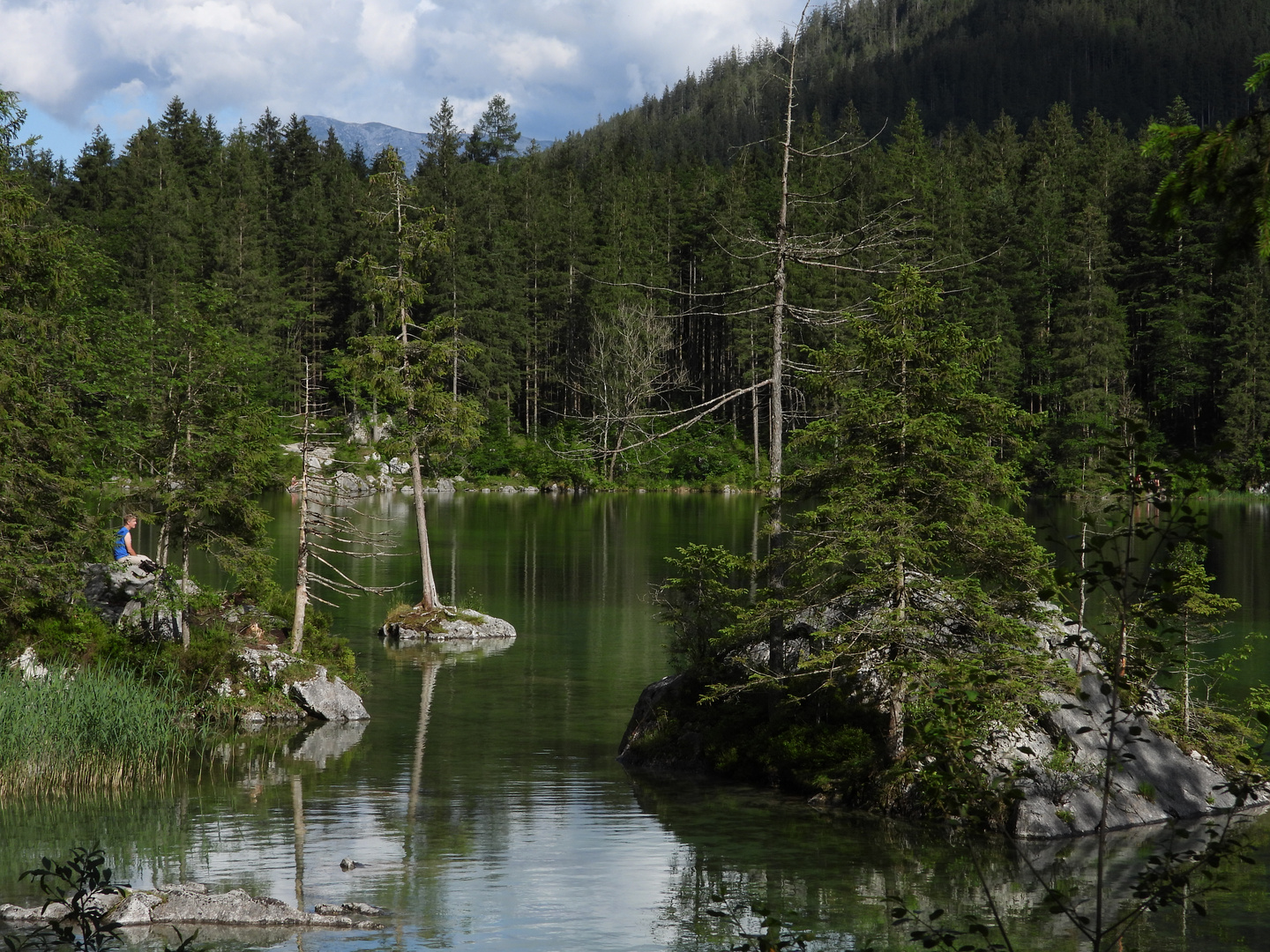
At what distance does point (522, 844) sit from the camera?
1365cm

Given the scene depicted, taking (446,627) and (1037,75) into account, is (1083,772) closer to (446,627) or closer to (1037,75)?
(446,627)

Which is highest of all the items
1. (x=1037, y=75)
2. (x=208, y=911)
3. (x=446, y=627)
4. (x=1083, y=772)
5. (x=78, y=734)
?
(x=1037, y=75)

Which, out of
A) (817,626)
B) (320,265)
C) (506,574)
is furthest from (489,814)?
(320,265)

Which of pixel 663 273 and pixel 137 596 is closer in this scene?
pixel 137 596

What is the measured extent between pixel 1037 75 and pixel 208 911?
608ft

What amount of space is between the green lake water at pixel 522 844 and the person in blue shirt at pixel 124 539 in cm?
474

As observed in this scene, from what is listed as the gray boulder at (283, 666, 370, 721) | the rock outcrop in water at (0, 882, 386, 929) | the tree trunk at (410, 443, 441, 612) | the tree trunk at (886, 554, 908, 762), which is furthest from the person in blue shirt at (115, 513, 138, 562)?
the tree trunk at (886, 554, 908, 762)

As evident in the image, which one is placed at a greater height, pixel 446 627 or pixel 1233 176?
pixel 1233 176

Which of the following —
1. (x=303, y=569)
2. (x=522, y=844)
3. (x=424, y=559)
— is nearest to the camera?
(x=522, y=844)

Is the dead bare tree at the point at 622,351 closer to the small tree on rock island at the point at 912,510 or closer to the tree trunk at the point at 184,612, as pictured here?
the tree trunk at the point at 184,612

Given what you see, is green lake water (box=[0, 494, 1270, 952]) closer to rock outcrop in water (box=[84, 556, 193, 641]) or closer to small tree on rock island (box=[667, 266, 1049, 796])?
small tree on rock island (box=[667, 266, 1049, 796])

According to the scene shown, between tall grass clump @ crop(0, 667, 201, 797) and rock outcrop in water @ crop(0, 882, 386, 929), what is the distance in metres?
4.26

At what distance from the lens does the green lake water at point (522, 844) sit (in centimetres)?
1119

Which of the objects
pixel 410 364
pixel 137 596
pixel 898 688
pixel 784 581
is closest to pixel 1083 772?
pixel 898 688
